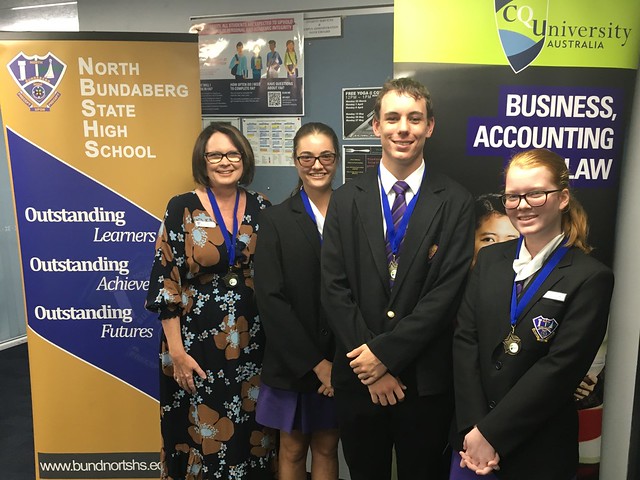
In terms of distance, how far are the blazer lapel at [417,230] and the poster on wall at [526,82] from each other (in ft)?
1.07

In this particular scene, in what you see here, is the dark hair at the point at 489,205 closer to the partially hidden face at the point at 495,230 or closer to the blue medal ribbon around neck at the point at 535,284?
the partially hidden face at the point at 495,230

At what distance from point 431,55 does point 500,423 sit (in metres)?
1.28

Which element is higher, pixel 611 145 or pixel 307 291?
pixel 611 145

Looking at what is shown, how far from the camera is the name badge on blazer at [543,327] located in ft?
4.93

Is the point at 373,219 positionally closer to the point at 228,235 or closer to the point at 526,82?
the point at 228,235

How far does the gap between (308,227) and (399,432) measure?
0.81 meters

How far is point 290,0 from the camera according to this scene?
2.66 m

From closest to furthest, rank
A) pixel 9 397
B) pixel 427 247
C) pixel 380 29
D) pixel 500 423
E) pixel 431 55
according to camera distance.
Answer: pixel 500 423 < pixel 427 247 < pixel 431 55 < pixel 380 29 < pixel 9 397

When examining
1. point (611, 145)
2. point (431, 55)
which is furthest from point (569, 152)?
point (431, 55)

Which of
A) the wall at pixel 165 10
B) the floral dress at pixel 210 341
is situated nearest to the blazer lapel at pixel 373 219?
the floral dress at pixel 210 341

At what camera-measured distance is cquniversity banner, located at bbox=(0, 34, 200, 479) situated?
2.42 m

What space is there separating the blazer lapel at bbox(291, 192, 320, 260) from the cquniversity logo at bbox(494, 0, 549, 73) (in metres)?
0.94

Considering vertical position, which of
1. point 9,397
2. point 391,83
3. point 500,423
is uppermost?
point 391,83

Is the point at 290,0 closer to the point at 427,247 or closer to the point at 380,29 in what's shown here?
the point at 380,29
